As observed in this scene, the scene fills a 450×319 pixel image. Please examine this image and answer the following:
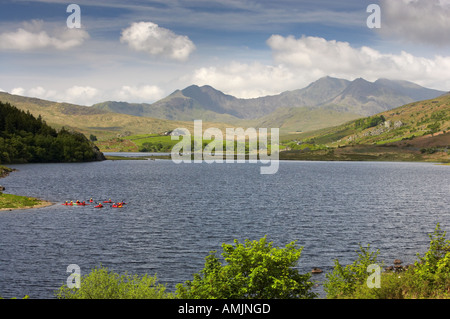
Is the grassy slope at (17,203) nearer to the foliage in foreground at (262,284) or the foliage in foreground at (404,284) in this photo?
the foliage in foreground at (262,284)

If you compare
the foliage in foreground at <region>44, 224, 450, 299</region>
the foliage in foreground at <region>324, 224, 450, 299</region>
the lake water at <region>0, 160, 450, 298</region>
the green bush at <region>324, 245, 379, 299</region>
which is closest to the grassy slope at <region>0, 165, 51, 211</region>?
the lake water at <region>0, 160, 450, 298</region>

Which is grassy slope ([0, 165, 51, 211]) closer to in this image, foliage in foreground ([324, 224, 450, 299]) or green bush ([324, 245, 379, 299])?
green bush ([324, 245, 379, 299])

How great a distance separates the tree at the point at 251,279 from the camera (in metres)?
32.0

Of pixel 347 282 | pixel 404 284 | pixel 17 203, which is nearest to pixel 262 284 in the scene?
pixel 347 282

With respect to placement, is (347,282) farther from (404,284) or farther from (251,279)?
(251,279)

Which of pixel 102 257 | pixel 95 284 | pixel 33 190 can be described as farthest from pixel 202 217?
pixel 33 190

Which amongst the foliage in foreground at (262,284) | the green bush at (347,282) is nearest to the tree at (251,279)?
the foliage in foreground at (262,284)

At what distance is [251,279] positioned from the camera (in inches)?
1257

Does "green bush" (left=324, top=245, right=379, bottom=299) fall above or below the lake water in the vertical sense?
above

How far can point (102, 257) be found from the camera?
57.1 metres

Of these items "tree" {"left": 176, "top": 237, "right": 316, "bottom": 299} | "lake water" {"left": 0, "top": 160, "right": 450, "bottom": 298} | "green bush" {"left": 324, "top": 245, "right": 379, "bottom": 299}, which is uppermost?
"tree" {"left": 176, "top": 237, "right": 316, "bottom": 299}

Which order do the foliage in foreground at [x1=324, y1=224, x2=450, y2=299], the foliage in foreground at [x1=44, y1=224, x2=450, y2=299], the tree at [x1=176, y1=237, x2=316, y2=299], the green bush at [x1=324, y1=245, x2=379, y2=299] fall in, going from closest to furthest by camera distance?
the tree at [x1=176, y1=237, x2=316, y2=299] → the foliage in foreground at [x1=44, y1=224, x2=450, y2=299] → the foliage in foreground at [x1=324, y1=224, x2=450, y2=299] → the green bush at [x1=324, y1=245, x2=379, y2=299]

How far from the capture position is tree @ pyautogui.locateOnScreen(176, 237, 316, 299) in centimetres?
3203
